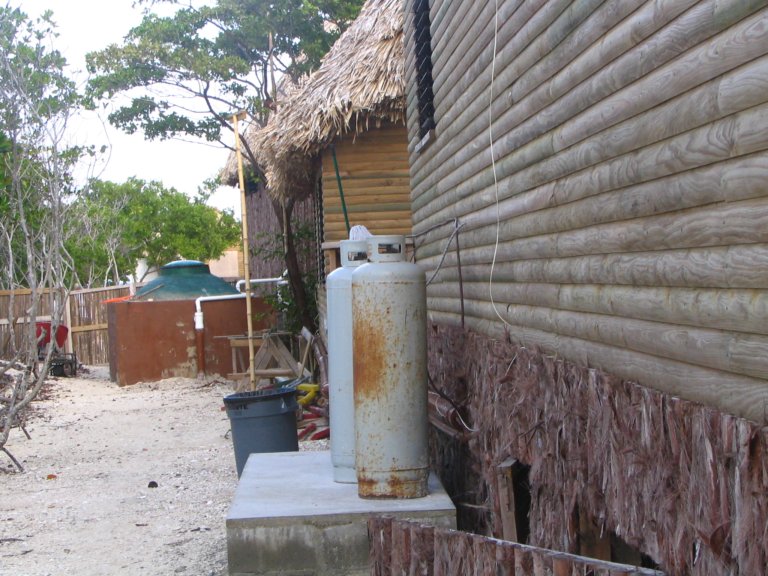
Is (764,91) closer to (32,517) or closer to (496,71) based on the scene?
(496,71)

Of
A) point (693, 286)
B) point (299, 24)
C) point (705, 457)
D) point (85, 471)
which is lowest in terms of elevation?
point (85, 471)

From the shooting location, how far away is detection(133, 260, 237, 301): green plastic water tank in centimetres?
1919

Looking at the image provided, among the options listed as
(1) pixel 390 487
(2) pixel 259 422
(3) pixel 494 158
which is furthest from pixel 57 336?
(3) pixel 494 158

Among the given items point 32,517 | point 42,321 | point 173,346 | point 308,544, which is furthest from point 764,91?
point 42,321

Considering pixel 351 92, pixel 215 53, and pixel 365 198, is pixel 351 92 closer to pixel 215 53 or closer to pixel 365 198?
pixel 365 198

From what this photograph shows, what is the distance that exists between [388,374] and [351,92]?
5.95m

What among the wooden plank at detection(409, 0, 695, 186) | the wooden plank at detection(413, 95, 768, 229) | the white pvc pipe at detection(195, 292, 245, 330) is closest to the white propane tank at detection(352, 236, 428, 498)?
the wooden plank at detection(413, 95, 768, 229)

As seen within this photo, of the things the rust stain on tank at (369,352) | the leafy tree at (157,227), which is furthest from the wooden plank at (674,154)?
the leafy tree at (157,227)

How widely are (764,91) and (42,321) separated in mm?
19701

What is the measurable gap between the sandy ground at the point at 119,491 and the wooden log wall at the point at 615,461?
6.79 ft

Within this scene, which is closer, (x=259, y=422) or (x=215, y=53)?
(x=259, y=422)

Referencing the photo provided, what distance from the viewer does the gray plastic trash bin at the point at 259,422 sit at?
8031 millimetres

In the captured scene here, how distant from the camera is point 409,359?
540cm

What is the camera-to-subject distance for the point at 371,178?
38.4ft
